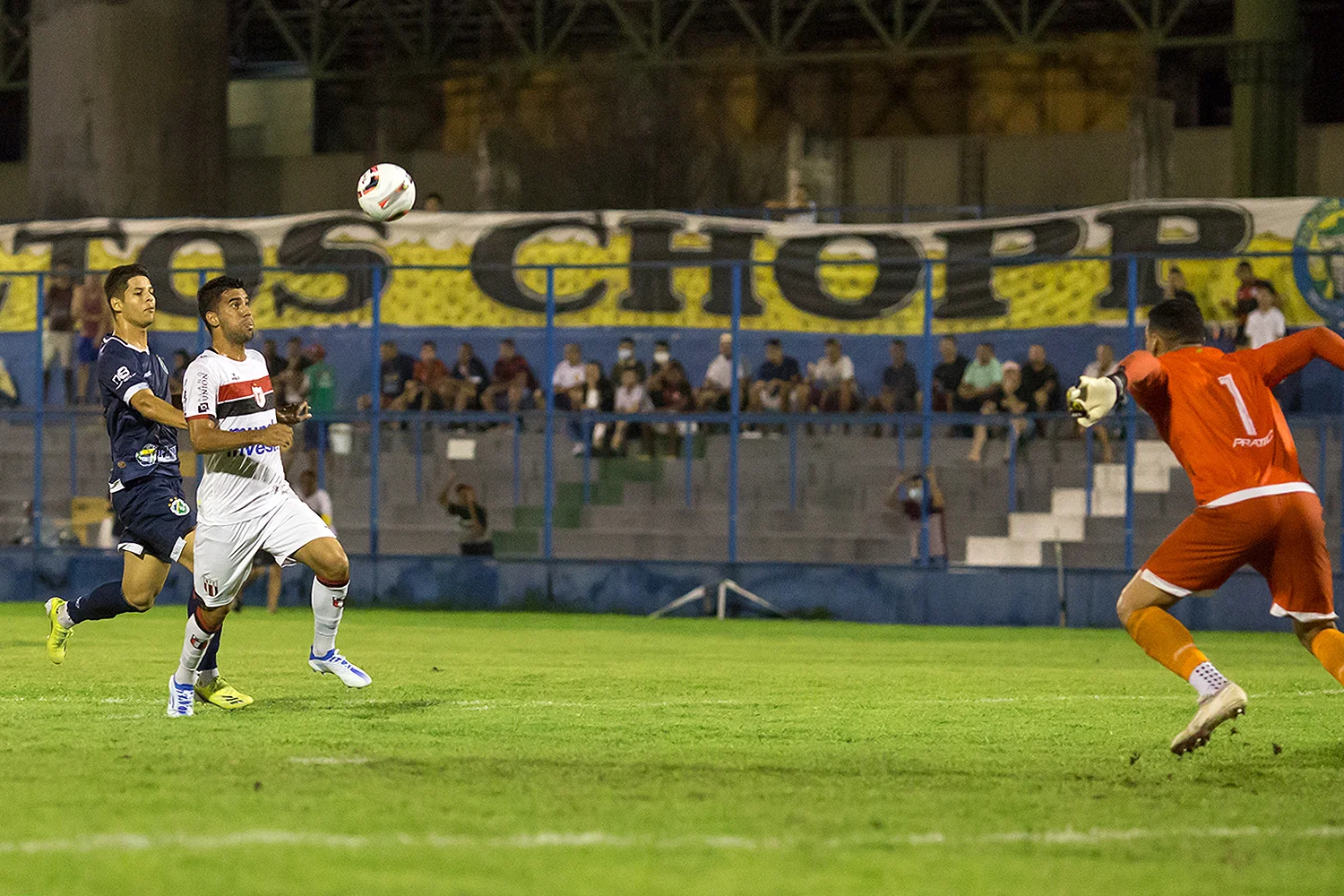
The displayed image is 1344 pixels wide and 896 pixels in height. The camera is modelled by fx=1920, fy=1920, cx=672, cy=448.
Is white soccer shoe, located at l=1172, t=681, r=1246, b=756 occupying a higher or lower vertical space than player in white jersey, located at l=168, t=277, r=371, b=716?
lower

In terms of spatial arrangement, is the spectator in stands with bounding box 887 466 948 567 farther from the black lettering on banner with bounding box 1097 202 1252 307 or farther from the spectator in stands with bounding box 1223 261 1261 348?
the black lettering on banner with bounding box 1097 202 1252 307

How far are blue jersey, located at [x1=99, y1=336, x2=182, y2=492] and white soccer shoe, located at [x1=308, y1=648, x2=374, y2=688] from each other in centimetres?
128

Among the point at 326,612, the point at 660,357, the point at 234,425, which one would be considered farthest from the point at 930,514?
the point at 234,425

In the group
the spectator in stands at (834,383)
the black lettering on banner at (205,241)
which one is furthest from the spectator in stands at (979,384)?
the black lettering on banner at (205,241)

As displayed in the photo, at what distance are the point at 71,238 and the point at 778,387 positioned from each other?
10541 millimetres

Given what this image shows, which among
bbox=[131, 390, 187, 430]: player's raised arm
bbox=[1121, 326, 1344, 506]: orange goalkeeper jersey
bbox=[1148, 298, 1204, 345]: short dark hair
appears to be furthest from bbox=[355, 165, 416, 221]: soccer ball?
bbox=[1121, 326, 1344, 506]: orange goalkeeper jersey

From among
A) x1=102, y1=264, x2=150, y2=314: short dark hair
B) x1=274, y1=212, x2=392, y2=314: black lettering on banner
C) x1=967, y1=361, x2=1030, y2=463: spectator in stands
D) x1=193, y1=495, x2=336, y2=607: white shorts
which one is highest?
x1=274, y1=212, x2=392, y2=314: black lettering on banner

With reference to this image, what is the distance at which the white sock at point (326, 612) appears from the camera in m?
9.71

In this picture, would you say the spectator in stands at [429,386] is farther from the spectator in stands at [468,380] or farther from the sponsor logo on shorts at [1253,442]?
the sponsor logo on shorts at [1253,442]

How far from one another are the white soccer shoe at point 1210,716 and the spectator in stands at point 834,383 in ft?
41.8

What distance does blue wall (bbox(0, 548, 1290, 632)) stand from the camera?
60.0 feet

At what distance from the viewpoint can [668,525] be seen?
21.3 meters

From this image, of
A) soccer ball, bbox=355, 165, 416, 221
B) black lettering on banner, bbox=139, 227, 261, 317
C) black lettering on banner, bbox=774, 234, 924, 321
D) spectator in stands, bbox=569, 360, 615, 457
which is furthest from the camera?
black lettering on banner, bbox=139, 227, 261, 317

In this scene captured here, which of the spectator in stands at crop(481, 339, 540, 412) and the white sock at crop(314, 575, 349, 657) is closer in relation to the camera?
the white sock at crop(314, 575, 349, 657)
